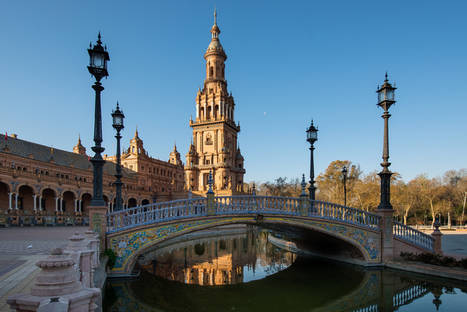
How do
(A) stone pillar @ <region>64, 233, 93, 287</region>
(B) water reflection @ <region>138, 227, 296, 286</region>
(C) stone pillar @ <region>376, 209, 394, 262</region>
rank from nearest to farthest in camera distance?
(A) stone pillar @ <region>64, 233, 93, 287</region> < (B) water reflection @ <region>138, 227, 296, 286</region> < (C) stone pillar @ <region>376, 209, 394, 262</region>

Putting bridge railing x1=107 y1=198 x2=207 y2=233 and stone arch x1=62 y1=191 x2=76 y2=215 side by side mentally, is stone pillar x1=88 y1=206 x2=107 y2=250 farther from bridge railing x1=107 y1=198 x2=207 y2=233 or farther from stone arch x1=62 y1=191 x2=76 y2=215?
stone arch x1=62 y1=191 x2=76 y2=215

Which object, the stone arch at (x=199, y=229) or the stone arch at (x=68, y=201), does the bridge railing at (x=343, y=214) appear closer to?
the stone arch at (x=199, y=229)

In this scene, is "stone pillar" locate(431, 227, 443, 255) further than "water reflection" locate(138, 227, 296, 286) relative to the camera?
Yes

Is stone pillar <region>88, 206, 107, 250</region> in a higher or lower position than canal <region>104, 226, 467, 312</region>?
higher

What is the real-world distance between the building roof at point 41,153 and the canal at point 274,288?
33808 mm

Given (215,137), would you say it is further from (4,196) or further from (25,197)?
(4,196)

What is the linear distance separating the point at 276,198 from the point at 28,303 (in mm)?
11608

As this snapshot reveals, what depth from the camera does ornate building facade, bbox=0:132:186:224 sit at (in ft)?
115

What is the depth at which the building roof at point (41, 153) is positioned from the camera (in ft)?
132

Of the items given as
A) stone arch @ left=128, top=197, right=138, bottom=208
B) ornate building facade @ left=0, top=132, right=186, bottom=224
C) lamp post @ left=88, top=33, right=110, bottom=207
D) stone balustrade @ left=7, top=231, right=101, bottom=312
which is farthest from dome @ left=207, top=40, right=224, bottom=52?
stone balustrade @ left=7, top=231, right=101, bottom=312

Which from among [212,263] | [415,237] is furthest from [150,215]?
[415,237]

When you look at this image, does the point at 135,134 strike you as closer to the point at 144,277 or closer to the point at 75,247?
the point at 144,277

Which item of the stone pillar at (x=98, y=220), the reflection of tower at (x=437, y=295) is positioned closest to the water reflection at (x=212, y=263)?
the stone pillar at (x=98, y=220)

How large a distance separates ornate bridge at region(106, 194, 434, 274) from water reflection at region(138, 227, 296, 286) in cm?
244
